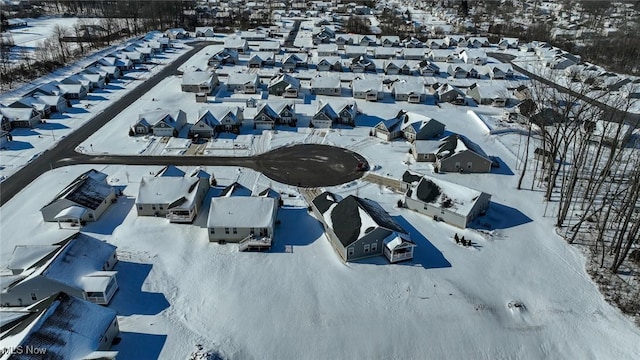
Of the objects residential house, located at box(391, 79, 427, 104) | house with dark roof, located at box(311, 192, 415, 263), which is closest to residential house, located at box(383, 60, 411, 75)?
residential house, located at box(391, 79, 427, 104)

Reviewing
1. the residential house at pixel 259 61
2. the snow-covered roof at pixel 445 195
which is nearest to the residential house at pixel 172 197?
the snow-covered roof at pixel 445 195

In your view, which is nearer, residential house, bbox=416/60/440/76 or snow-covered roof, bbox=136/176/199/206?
A: snow-covered roof, bbox=136/176/199/206

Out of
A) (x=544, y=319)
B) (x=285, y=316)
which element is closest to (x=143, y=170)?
(x=285, y=316)

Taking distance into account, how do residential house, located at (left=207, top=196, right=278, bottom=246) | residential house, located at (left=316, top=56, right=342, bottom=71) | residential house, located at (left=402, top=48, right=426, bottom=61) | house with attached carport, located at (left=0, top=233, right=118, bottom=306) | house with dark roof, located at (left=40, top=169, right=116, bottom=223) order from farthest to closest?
residential house, located at (left=402, top=48, right=426, bottom=61) < residential house, located at (left=316, top=56, right=342, bottom=71) < house with dark roof, located at (left=40, top=169, right=116, bottom=223) < residential house, located at (left=207, top=196, right=278, bottom=246) < house with attached carport, located at (left=0, top=233, right=118, bottom=306)

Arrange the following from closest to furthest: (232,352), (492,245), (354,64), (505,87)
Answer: (232,352), (492,245), (505,87), (354,64)

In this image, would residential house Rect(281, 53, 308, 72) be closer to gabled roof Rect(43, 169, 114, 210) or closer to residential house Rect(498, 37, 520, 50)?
gabled roof Rect(43, 169, 114, 210)

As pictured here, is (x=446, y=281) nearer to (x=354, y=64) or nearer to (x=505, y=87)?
(x=505, y=87)

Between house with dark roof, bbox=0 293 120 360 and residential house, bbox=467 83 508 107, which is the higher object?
residential house, bbox=467 83 508 107

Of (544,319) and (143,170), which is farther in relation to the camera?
(143,170)
